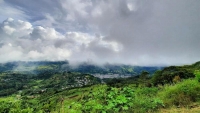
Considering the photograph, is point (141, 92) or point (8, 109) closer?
point (8, 109)

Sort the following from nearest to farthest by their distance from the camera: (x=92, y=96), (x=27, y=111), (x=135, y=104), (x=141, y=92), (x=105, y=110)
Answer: (x=27, y=111) < (x=105, y=110) < (x=135, y=104) < (x=92, y=96) < (x=141, y=92)

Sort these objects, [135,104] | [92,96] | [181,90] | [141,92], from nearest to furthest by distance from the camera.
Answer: [135,104], [92,96], [181,90], [141,92]

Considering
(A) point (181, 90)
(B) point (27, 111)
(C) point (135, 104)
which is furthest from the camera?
(A) point (181, 90)

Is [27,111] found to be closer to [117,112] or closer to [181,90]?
[117,112]

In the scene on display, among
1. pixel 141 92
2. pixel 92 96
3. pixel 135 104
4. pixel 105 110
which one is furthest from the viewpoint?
pixel 141 92

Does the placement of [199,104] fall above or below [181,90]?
below

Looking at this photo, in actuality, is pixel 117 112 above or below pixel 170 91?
below

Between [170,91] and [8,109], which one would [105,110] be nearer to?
[8,109]

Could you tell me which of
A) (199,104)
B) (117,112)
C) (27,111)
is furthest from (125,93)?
(27,111)

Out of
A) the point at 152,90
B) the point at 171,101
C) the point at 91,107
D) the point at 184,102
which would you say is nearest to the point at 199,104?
the point at 184,102
